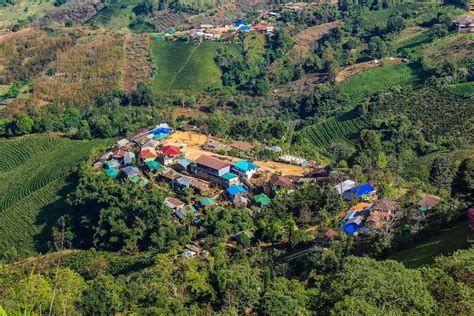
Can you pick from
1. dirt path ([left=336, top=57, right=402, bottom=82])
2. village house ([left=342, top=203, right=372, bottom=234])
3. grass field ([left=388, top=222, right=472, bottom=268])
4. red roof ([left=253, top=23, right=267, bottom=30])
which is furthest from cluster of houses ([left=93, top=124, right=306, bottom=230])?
red roof ([left=253, top=23, right=267, bottom=30])

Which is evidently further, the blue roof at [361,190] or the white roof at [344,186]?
the white roof at [344,186]

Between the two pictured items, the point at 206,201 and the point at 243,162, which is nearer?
the point at 206,201

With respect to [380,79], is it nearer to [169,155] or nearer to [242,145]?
[242,145]

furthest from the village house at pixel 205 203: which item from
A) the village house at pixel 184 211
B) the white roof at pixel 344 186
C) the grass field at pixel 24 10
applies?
the grass field at pixel 24 10

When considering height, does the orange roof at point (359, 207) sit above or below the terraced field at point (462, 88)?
above

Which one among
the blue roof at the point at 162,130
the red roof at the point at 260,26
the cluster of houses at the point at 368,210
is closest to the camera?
the cluster of houses at the point at 368,210

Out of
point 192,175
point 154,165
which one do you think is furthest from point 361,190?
point 154,165

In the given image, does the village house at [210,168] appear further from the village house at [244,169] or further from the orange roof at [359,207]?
the orange roof at [359,207]
